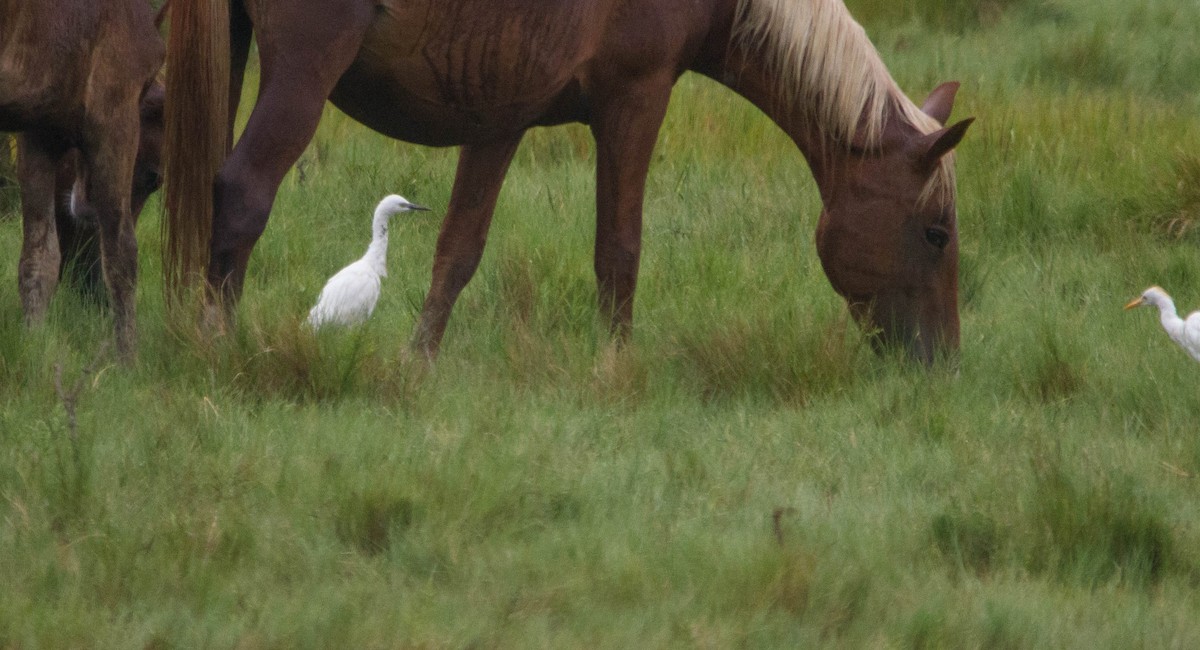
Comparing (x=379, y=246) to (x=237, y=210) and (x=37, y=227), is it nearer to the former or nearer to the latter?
(x=37, y=227)

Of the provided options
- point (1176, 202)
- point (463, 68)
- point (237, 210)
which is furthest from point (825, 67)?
point (1176, 202)

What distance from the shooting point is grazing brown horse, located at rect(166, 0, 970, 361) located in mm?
4266

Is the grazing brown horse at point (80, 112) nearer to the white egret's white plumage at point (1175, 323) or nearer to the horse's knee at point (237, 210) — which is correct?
the horse's knee at point (237, 210)

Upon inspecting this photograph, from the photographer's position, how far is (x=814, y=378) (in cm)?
472

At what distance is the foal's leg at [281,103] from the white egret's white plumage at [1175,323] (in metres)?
2.81

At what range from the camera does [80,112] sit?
4.26 meters

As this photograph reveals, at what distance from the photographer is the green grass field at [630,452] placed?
2998 mm

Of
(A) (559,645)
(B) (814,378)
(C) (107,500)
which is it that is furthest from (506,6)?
(A) (559,645)

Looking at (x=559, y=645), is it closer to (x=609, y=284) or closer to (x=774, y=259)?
(x=609, y=284)

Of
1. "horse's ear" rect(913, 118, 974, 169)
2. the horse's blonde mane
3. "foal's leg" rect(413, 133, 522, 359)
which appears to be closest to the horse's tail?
"foal's leg" rect(413, 133, 522, 359)

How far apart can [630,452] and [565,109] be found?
143cm

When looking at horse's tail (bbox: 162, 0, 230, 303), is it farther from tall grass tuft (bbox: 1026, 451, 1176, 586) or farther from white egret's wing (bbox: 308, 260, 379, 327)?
tall grass tuft (bbox: 1026, 451, 1176, 586)

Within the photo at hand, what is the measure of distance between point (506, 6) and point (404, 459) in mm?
1559

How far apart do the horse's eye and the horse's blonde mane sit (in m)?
0.12
